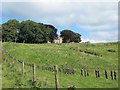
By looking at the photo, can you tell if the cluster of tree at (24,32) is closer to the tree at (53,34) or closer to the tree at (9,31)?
the tree at (9,31)

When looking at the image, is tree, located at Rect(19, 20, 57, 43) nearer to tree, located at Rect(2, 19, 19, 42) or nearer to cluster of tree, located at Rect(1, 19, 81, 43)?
cluster of tree, located at Rect(1, 19, 81, 43)

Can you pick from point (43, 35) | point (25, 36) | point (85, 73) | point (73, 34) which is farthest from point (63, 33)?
point (85, 73)

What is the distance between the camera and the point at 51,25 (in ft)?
333

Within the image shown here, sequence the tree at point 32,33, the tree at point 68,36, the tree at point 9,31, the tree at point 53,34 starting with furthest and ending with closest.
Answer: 1. the tree at point 68,36
2. the tree at point 53,34
3. the tree at point 32,33
4. the tree at point 9,31

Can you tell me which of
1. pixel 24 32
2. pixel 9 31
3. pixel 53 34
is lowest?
pixel 24 32

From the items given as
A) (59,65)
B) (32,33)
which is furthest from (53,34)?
(59,65)

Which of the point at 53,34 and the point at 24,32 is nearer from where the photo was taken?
the point at 24,32

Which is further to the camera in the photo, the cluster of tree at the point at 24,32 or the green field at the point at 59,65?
the cluster of tree at the point at 24,32

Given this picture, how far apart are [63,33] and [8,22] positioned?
4005 cm

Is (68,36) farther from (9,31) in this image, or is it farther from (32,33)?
(9,31)

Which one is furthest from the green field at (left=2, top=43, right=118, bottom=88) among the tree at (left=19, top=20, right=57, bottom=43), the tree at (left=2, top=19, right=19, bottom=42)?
the tree at (left=19, top=20, right=57, bottom=43)

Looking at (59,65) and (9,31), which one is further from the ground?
(9,31)

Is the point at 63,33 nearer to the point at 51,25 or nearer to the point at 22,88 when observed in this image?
the point at 51,25

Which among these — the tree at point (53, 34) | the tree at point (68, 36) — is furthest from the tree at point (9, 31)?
the tree at point (68, 36)
